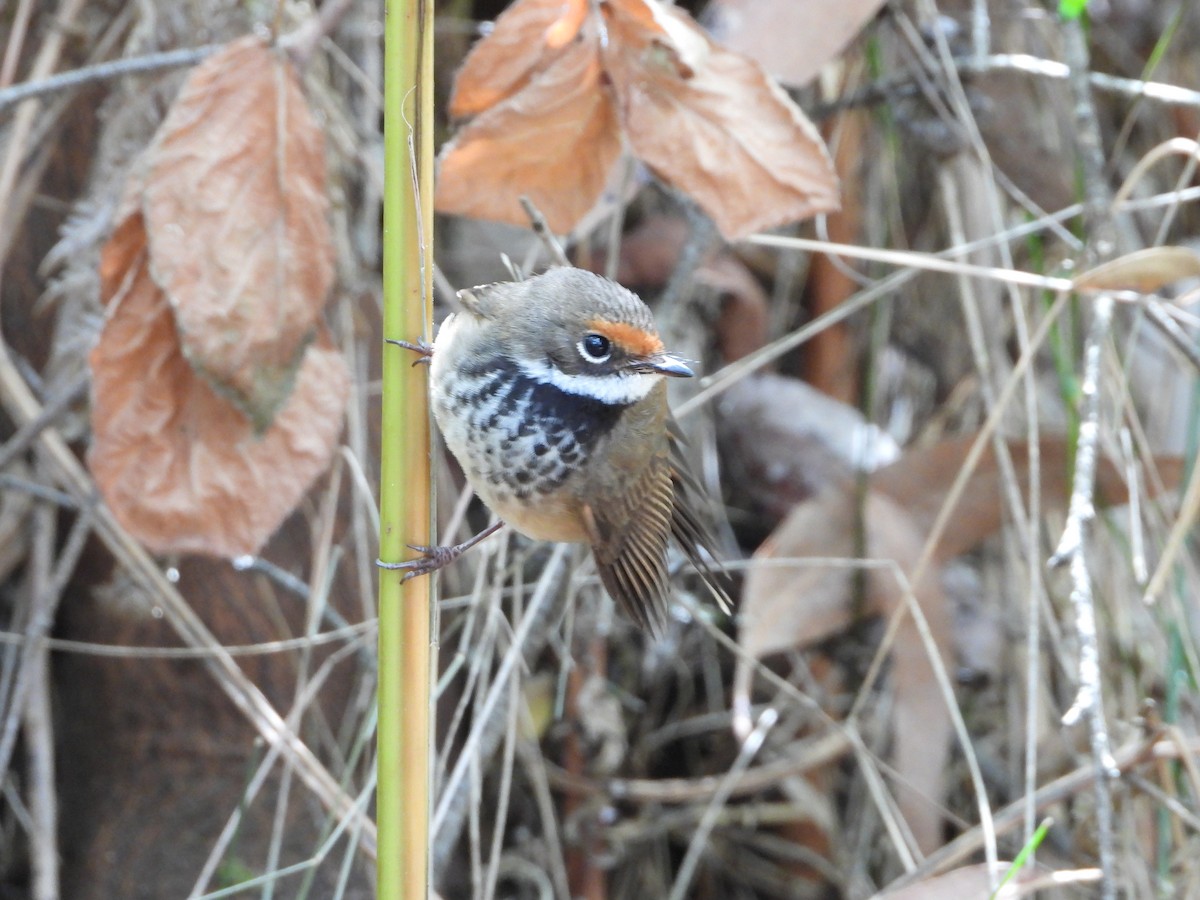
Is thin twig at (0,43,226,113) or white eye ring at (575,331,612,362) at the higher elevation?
thin twig at (0,43,226,113)

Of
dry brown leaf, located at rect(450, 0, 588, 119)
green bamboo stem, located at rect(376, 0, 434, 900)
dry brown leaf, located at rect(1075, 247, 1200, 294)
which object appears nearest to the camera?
green bamboo stem, located at rect(376, 0, 434, 900)

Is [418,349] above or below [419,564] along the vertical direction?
above

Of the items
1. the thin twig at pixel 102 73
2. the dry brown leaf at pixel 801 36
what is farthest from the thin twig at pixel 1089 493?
the thin twig at pixel 102 73

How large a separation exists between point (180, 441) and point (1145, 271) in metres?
1.65

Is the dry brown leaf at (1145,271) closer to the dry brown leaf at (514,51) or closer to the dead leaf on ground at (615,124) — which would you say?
the dead leaf on ground at (615,124)

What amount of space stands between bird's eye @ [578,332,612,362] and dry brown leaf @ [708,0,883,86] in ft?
2.65

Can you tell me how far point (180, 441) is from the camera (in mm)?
2141

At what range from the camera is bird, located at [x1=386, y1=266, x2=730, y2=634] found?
1.91 m

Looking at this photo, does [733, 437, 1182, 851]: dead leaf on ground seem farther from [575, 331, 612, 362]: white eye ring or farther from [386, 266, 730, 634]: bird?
[575, 331, 612, 362]: white eye ring

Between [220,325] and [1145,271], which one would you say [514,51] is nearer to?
[220,325]

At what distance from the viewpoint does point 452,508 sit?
2.81 metres

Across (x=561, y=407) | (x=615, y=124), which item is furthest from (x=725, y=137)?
(x=561, y=407)

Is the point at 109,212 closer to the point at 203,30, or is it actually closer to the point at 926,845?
the point at 203,30

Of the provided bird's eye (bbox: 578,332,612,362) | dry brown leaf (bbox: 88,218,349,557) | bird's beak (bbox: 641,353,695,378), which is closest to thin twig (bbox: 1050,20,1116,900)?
bird's beak (bbox: 641,353,695,378)
